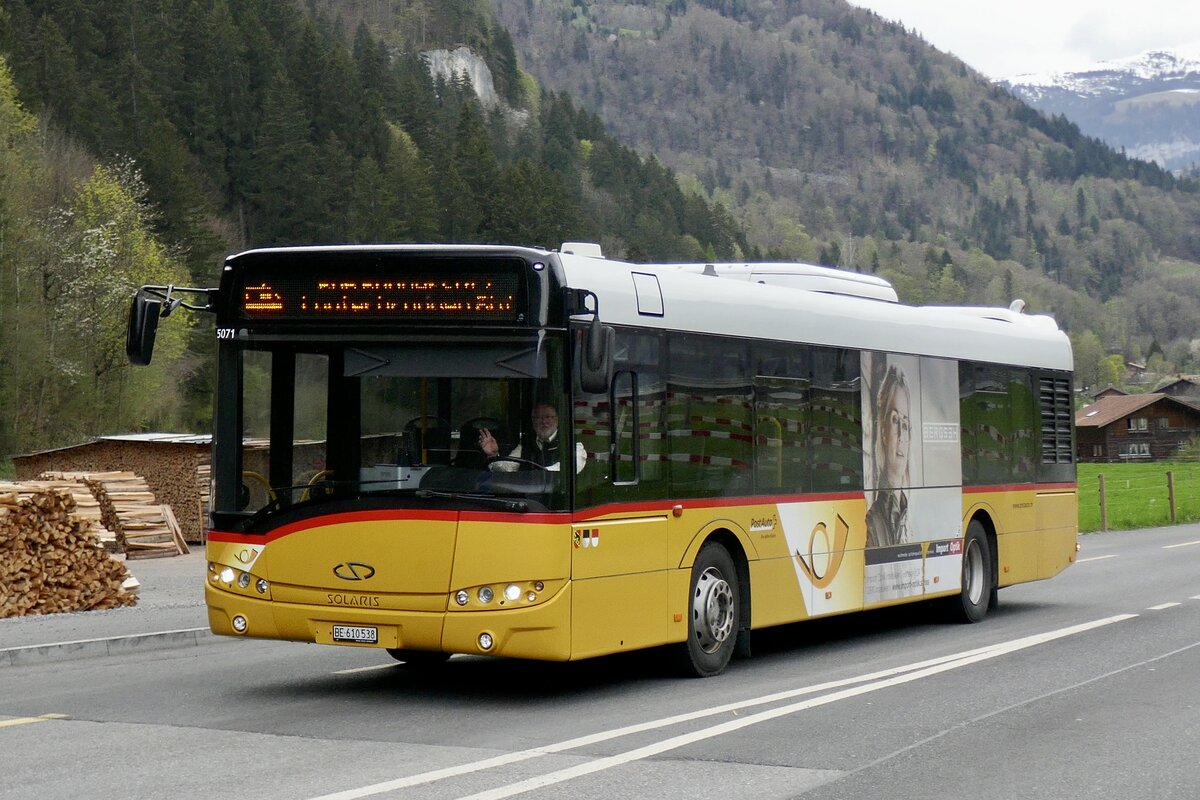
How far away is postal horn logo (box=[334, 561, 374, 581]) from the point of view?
9.98 metres

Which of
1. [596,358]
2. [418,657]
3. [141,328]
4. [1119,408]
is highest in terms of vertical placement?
[1119,408]

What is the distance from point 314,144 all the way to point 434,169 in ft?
29.0

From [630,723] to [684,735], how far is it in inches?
23.0

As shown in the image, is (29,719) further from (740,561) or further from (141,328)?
(740,561)

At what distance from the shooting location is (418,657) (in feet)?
40.3

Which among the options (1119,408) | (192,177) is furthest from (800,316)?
(1119,408)

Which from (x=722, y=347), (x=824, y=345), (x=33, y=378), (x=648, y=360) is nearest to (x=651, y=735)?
(x=648, y=360)

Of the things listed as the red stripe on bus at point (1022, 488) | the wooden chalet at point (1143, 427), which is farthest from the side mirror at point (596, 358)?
the wooden chalet at point (1143, 427)

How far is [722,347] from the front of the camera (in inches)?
461

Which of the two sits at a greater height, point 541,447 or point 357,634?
point 541,447

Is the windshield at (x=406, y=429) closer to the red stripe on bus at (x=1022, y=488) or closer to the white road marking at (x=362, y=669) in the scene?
the white road marking at (x=362, y=669)

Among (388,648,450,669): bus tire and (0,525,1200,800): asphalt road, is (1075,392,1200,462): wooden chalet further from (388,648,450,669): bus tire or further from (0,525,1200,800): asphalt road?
(388,648,450,669): bus tire

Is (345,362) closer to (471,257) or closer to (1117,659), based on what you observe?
(471,257)

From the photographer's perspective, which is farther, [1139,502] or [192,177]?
[192,177]
